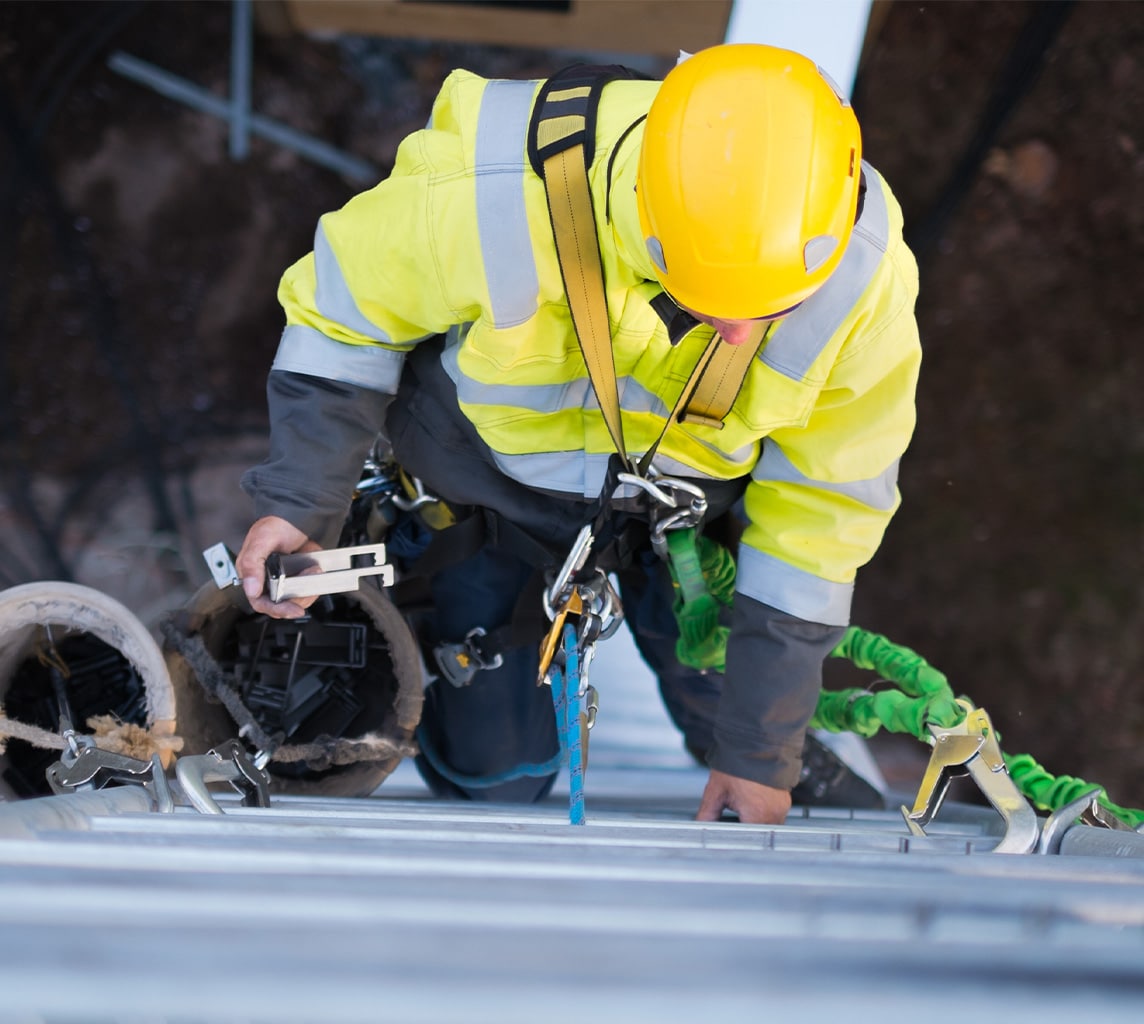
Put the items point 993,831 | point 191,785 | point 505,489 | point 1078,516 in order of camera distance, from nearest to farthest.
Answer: point 191,785, point 993,831, point 505,489, point 1078,516

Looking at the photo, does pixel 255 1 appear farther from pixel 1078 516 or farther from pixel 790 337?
pixel 1078 516

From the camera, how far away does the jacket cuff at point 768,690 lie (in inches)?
46.2

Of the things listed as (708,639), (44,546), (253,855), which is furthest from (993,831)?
(44,546)

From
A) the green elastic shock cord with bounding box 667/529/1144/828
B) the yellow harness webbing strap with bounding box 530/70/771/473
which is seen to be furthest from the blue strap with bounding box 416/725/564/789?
the yellow harness webbing strap with bounding box 530/70/771/473

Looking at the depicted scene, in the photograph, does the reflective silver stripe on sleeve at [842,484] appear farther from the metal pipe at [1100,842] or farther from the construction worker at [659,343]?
the metal pipe at [1100,842]

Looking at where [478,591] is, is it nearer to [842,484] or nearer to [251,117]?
[842,484]

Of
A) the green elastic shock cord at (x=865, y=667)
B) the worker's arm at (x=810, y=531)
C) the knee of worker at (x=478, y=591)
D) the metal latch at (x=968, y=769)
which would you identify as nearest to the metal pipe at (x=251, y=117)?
the knee of worker at (x=478, y=591)

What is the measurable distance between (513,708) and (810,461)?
0.73 meters

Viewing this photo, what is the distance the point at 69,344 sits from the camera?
244cm

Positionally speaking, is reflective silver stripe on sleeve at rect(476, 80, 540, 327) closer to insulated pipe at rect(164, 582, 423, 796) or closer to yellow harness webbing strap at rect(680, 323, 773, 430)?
yellow harness webbing strap at rect(680, 323, 773, 430)

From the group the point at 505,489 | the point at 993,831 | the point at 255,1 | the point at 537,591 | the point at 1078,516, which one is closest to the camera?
the point at 993,831

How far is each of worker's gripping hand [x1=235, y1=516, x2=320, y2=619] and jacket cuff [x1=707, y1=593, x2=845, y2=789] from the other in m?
0.52

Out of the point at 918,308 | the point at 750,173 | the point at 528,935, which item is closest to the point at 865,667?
the point at 750,173

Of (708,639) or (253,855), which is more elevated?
(253,855)
